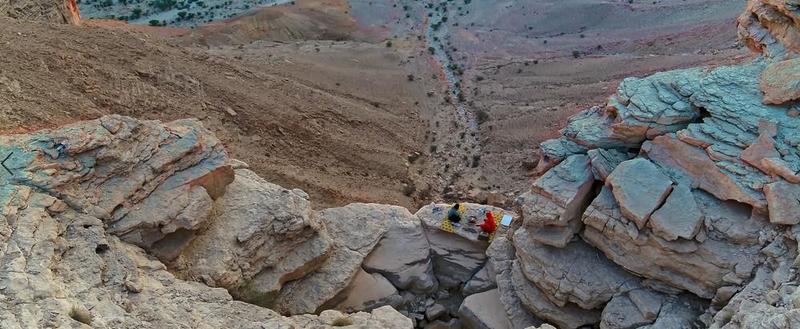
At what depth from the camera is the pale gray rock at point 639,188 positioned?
14.7 metres

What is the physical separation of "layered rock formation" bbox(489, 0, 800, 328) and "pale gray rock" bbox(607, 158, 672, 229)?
3 centimetres

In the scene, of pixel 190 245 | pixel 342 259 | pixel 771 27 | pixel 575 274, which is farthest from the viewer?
pixel 342 259

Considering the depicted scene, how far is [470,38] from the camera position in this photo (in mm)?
48031

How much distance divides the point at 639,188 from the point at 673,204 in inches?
33.3

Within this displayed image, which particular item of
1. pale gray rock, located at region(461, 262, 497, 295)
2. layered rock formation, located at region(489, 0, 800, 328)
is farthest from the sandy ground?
layered rock formation, located at region(489, 0, 800, 328)

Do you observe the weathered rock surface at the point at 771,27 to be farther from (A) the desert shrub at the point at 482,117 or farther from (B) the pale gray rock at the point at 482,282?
(A) the desert shrub at the point at 482,117

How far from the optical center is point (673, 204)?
1472cm

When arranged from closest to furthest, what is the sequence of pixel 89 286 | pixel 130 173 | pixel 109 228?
pixel 89 286 < pixel 109 228 < pixel 130 173

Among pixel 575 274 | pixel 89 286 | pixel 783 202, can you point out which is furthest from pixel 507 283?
pixel 89 286

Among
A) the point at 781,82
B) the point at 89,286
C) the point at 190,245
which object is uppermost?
the point at 781,82

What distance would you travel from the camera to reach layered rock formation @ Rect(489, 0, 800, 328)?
1389cm

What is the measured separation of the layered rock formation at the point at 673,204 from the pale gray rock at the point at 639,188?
0.03 meters

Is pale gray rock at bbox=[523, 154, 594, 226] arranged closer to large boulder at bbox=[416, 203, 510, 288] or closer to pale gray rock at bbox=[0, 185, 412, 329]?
large boulder at bbox=[416, 203, 510, 288]

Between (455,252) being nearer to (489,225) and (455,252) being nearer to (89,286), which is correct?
(489,225)
